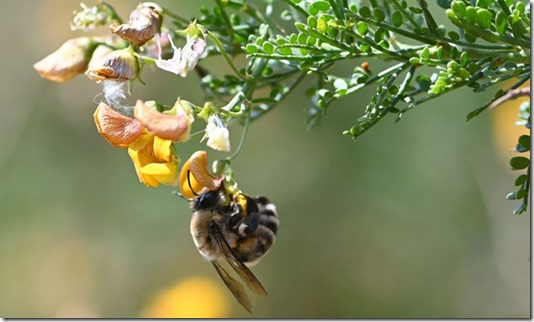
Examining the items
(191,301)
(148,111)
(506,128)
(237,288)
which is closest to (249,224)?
(237,288)

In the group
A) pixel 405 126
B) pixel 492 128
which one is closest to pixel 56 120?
pixel 405 126

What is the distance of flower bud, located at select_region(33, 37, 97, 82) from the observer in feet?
6.28

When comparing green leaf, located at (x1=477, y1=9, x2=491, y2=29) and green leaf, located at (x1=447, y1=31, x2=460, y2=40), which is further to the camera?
green leaf, located at (x1=447, y1=31, x2=460, y2=40)

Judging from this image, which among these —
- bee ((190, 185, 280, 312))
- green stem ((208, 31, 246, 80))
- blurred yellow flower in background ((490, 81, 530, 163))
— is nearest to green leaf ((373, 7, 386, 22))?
green stem ((208, 31, 246, 80))

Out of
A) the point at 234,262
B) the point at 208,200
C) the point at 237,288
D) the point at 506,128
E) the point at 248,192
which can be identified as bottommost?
the point at 248,192

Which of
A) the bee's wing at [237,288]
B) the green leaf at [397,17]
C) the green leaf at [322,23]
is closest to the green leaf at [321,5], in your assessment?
the green leaf at [322,23]

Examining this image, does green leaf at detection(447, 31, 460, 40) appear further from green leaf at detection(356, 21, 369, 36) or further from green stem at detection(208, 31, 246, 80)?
green stem at detection(208, 31, 246, 80)

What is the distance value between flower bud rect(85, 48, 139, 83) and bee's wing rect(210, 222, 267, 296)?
0.68 metres

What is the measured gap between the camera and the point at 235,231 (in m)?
2.16

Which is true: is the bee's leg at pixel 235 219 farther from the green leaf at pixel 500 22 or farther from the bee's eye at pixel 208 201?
the green leaf at pixel 500 22

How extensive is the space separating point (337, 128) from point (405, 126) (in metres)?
0.48

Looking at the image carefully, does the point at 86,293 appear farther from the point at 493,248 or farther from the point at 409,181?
the point at 493,248

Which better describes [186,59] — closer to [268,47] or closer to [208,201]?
[268,47]

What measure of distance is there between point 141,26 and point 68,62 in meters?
0.42
